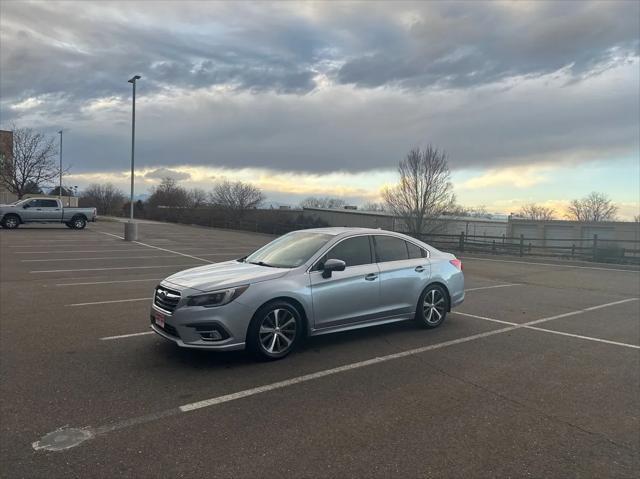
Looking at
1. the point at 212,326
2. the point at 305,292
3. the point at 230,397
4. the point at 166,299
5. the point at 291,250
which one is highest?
the point at 291,250

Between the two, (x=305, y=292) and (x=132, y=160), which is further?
(x=132, y=160)

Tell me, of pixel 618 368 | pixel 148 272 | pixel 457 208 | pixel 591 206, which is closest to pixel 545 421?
pixel 618 368

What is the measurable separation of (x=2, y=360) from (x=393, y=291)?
15.4ft

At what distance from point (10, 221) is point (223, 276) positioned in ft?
95.2

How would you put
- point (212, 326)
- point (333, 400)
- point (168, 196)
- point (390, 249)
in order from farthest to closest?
point (168, 196) < point (390, 249) < point (212, 326) < point (333, 400)

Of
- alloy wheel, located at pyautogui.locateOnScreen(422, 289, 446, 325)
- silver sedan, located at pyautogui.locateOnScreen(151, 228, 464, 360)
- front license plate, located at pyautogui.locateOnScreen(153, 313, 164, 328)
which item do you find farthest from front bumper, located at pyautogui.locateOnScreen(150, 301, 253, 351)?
alloy wheel, located at pyautogui.locateOnScreen(422, 289, 446, 325)

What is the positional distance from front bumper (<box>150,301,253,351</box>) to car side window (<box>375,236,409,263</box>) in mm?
2258

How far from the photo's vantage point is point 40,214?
29906 mm

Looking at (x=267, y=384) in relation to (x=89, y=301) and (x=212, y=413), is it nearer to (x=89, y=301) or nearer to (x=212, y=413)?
(x=212, y=413)

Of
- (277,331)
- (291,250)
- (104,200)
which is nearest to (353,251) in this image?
(291,250)

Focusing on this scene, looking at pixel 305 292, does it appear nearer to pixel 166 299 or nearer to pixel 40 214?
pixel 166 299

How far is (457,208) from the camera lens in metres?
45.2

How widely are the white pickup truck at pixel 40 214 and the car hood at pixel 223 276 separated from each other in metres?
28.2

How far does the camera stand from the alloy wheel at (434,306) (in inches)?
277
